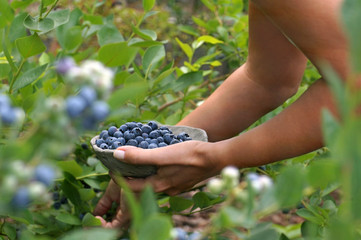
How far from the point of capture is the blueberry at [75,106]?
39cm

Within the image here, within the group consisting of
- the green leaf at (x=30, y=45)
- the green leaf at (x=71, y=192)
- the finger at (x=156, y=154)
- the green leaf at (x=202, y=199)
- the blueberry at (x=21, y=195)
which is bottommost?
the green leaf at (x=71, y=192)

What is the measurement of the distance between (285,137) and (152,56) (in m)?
0.50

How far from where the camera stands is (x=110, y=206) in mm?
1371

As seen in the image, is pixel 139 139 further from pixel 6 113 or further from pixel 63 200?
pixel 6 113

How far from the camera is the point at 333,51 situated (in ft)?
2.98

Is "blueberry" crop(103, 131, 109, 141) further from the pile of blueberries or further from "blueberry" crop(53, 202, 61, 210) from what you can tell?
"blueberry" crop(53, 202, 61, 210)

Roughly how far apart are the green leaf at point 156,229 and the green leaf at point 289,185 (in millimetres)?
91

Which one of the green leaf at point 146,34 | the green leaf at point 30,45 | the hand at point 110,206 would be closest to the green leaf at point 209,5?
the green leaf at point 146,34

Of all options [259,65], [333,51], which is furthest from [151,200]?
[259,65]

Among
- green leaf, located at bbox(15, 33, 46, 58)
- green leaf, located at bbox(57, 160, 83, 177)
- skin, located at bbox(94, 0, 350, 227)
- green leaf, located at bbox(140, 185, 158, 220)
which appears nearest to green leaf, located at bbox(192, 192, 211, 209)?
skin, located at bbox(94, 0, 350, 227)

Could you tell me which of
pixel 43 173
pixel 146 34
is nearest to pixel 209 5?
pixel 146 34

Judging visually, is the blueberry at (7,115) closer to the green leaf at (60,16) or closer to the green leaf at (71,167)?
the green leaf at (60,16)

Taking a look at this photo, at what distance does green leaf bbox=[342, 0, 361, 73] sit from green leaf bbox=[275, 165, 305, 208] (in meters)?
0.10

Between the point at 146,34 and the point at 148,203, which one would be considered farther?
the point at 146,34
